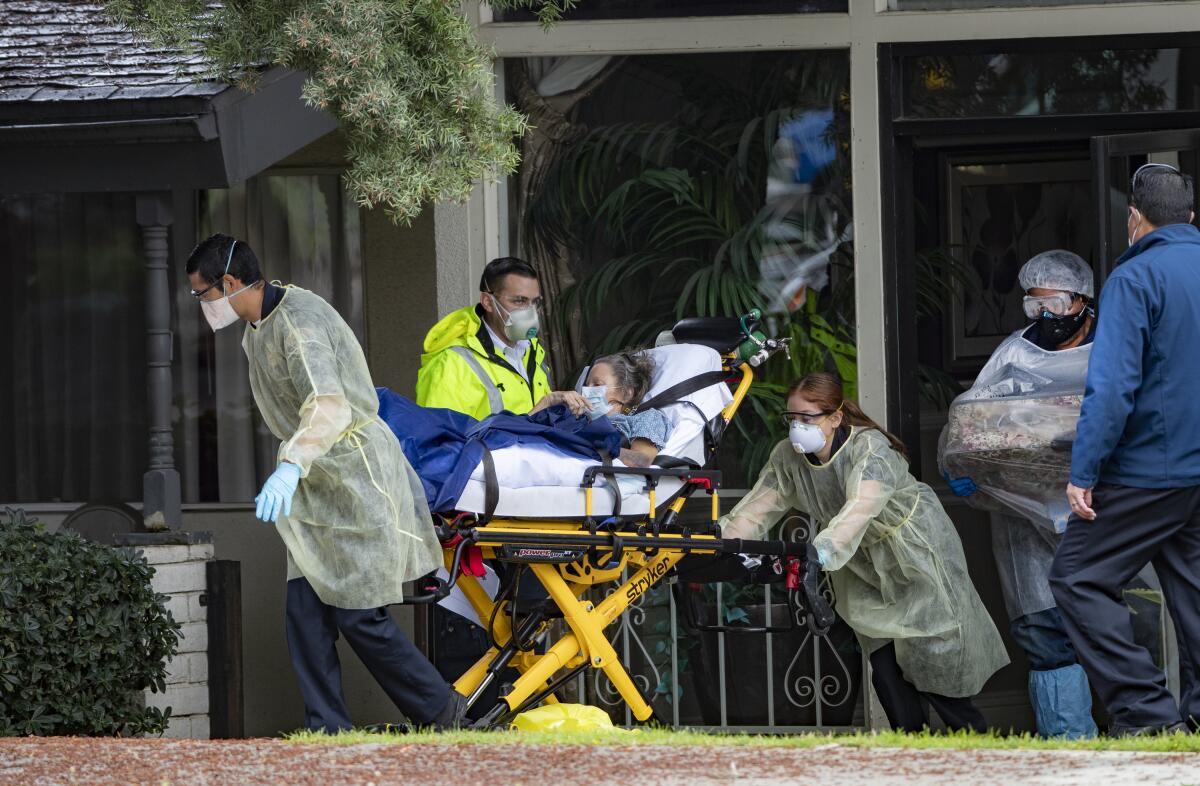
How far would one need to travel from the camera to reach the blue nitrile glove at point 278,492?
5.72 m

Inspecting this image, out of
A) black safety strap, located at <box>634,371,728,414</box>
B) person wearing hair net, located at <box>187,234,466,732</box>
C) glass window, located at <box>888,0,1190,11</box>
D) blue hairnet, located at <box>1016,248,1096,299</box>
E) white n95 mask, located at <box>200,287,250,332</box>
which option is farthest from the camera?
glass window, located at <box>888,0,1190,11</box>

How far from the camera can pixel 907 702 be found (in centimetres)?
713

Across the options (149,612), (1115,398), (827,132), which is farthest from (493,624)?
(827,132)

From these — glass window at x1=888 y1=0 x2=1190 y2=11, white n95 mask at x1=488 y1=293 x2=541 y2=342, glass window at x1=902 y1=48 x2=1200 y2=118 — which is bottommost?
white n95 mask at x1=488 y1=293 x2=541 y2=342

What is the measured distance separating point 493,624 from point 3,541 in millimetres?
1793

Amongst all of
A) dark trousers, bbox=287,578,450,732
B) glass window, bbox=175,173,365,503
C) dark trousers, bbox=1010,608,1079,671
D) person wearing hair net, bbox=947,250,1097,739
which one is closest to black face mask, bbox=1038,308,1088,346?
person wearing hair net, bbox=947,250,1097,739

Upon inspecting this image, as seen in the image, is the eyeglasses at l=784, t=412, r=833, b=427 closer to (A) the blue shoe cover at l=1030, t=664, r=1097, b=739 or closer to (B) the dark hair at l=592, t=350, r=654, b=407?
(B) the dark hair at l=592, t=350, r=654, b=407

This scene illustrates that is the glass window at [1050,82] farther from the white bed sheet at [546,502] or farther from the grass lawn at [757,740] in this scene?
the grass lawn at [757,740]

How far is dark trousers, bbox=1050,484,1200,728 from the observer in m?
5.78

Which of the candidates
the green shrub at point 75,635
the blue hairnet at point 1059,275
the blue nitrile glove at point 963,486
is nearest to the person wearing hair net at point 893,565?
the blue nitrile glove at point 963,486

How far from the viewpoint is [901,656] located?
6.98 metres

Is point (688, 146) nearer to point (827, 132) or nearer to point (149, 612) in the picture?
point (827, 132)

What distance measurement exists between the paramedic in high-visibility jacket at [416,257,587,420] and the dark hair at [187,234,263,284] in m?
0.89

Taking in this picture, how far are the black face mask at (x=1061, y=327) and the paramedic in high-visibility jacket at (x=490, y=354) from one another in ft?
6.14
